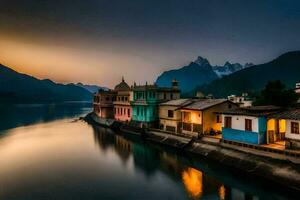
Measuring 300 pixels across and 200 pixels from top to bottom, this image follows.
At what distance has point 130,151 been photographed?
45.8 metres

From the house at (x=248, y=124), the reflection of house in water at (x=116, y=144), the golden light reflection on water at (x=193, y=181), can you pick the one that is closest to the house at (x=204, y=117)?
the house at (x=248, y=124)

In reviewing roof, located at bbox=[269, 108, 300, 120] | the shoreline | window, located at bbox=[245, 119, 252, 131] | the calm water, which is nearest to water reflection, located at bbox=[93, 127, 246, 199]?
the calm water

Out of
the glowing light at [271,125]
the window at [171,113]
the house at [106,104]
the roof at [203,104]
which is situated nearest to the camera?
the glowing light at [271,125]

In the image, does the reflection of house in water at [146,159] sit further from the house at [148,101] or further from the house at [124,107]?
the house at [124,107]

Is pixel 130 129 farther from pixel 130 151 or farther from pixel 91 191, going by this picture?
pixel 91 191

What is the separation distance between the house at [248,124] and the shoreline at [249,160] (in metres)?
1.50

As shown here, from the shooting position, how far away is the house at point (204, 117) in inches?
1636

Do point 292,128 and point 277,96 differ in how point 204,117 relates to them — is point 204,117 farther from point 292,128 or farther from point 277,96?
point 277,96

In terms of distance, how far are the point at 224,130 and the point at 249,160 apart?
6.69m

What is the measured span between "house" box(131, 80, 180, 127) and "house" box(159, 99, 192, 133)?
2.14 metres

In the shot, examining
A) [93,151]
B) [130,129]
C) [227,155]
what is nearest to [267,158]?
[227,155]

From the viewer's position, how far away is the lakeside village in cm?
2710

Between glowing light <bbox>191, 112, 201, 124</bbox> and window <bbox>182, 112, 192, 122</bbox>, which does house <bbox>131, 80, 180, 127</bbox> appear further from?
glowing light <bbox>191, 112, 201, 124</bbox>

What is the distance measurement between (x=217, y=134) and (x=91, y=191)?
74.8ft
